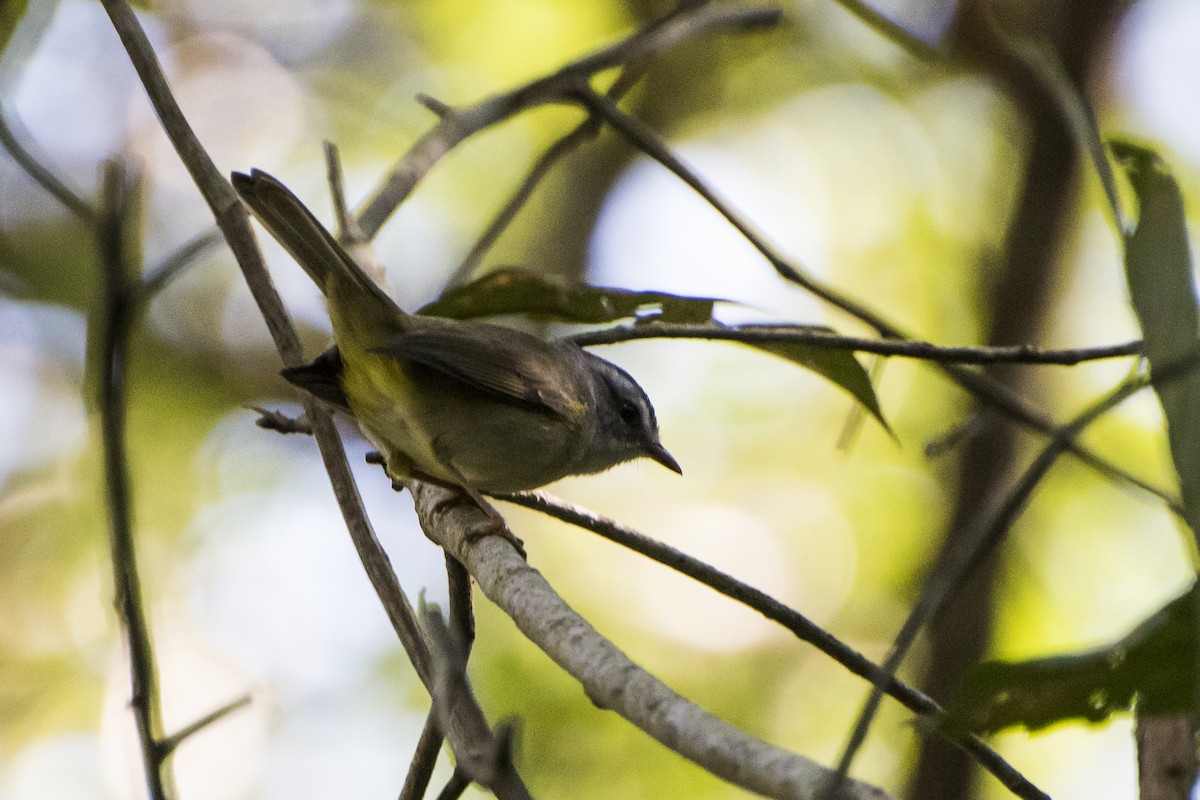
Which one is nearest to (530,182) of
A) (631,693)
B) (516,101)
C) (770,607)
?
(516,101)

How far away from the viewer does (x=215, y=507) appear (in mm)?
8367

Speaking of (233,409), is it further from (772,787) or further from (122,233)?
(772,787)

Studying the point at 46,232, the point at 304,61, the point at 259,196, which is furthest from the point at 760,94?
the point at 259,196

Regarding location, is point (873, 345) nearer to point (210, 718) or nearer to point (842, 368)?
point (842, 368)

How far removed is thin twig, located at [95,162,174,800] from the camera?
6.06 ft

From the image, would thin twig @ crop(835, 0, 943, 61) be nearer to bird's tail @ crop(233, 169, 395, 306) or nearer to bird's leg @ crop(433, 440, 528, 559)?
bird's tail @ crop(233, 169, 395, 306)

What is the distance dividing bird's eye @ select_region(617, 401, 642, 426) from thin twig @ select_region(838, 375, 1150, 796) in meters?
2.91

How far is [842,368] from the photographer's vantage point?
119 inches

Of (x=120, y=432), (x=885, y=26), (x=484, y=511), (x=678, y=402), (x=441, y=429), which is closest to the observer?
(x=120, y=432)

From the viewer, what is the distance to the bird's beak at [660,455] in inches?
184

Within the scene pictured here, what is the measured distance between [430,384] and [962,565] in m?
2.63

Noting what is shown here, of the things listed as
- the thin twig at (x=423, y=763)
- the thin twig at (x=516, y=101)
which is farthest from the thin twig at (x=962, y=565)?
the thin twig at (x=516, y=101)

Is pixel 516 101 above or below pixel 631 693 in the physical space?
above

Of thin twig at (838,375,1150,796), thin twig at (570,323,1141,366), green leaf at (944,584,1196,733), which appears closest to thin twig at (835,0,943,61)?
→ thin twig at (570,323,1141,366)
